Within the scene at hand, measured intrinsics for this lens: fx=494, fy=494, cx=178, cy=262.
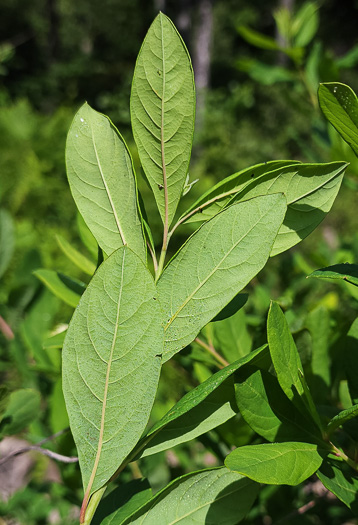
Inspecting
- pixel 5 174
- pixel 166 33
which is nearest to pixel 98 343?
pixel 166 33

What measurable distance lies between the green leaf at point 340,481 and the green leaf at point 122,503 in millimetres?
128

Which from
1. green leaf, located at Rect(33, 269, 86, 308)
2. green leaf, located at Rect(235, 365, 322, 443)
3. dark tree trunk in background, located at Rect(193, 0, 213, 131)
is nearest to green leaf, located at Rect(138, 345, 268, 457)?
green leaf, located at Rect(235, 365, 322, 443)

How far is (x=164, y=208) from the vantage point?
38 cm

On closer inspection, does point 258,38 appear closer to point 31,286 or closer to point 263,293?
point 263,293

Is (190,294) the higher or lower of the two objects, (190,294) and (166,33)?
the lower

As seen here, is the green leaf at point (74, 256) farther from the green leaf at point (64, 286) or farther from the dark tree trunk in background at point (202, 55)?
the dark tree trunk in background at point (202, 55)

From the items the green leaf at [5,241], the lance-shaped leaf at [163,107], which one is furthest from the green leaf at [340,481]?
the green leaf at [5,241]

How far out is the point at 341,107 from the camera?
1.11ft

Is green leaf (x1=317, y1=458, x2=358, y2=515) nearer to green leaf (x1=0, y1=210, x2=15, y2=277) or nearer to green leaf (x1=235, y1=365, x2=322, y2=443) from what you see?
green leaf (x1=235, y1=365, x2=322, y2=443)

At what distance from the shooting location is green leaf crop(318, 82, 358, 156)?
1.09 ft

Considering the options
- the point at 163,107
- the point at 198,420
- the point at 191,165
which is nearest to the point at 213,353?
the point at 198,420

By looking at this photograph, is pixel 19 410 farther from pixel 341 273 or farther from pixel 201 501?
pixel 341 273

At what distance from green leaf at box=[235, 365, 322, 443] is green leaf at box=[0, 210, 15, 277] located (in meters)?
0.56

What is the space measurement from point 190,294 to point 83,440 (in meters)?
0.12
